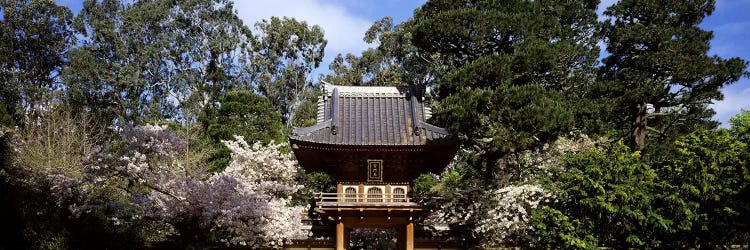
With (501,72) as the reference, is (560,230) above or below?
below

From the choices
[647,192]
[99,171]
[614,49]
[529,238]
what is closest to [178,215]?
[99,171]

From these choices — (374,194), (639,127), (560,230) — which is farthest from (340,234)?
(639,127)

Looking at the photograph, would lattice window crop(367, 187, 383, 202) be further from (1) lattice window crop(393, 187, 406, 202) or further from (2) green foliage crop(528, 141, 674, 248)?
(2) green foliage crop(528, 141, 674, 248)

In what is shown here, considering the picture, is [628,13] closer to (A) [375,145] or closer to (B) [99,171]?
(A) [375,145]

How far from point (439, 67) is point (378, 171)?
21.0 meters

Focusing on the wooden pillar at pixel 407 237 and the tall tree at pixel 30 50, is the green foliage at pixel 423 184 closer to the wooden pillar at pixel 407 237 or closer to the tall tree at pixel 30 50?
the wooden pillar at pixel 407 237

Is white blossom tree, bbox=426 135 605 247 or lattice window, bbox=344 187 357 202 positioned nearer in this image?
lattice window, bbox=344 187 357 202

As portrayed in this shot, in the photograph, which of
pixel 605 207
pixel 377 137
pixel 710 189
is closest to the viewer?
pixel 377 137

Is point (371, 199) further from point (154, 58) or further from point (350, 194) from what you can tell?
point (154, 58)

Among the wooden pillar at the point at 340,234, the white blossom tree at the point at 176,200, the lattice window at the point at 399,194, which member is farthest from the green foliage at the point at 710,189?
the white blossom tree at the point at 176,200

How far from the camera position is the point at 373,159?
1675 cm

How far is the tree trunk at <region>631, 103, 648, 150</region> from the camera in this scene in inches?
977

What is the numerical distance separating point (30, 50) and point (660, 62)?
1399 inches

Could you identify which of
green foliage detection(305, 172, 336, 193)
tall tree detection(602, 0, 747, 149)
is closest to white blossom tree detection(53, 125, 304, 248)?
green foliage detection(305, 172, 336, 193)
